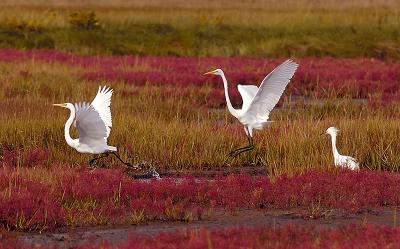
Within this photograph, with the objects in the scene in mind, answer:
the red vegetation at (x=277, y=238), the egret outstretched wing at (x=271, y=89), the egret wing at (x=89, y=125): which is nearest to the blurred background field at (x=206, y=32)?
the egret outstretched wing at (x=271, y=89)

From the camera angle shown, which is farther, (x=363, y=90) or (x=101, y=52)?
(x=101, y=52)

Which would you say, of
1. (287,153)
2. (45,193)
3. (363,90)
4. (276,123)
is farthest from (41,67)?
(45,193)

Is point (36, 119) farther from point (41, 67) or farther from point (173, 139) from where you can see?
point (41, 67)

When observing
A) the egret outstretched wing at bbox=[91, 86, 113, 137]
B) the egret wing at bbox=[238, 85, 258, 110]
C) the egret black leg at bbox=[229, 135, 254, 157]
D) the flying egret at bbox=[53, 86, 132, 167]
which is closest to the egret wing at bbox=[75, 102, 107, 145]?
the flying egret at bbox=[53, 86, 132, 167]

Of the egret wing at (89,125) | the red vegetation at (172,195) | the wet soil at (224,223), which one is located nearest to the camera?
the wet soil at (224,223)

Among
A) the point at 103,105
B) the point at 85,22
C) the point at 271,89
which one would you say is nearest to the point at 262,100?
the point at 271,89

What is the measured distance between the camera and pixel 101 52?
33.4m

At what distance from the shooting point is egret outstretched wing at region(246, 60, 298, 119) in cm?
1352

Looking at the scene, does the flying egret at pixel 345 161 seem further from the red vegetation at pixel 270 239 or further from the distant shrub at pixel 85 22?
the distant shrub at pixel 85 22

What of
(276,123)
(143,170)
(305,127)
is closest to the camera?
(143,170)

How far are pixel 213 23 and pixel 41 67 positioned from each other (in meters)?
12.6

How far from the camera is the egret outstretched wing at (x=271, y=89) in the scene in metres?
13.5

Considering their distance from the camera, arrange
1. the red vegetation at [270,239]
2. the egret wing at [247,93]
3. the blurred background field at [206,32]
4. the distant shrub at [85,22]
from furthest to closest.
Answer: the distant shrub at [85,22] → the blurred background field at [206,32] → the egret wing at [247,93] → the red vegetation at [270,239]

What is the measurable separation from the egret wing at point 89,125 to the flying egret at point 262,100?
87.3 inches
